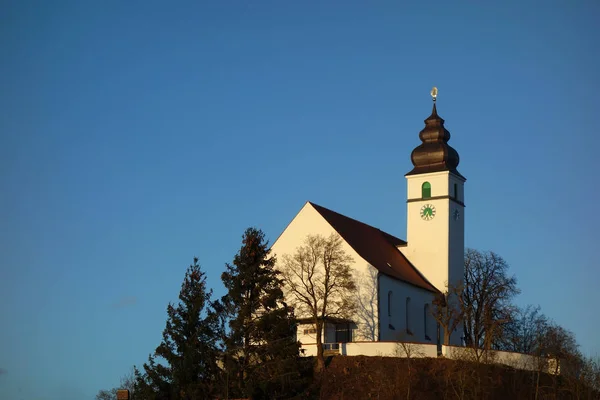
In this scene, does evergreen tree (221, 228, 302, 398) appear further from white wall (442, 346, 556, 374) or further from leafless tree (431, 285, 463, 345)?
leafless tree (431, 285, 463, 345)

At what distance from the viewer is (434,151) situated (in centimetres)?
6738

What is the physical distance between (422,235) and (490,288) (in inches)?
354

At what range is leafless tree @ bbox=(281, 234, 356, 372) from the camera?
57406 mm

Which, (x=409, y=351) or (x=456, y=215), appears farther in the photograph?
(x=456, y=215)

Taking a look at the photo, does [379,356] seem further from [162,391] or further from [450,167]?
[450,167]

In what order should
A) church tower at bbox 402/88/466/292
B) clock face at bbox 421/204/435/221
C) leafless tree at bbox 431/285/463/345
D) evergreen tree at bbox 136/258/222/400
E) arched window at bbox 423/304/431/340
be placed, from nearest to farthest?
evergreen tree at bbox 136/258/222/400 → leafless tree at bbox 431/285/463/345 → arched window at bbox 423/304/431/340 → church tower at bbox 402/88/466/292 → clock face at bbox 421/204/435/221

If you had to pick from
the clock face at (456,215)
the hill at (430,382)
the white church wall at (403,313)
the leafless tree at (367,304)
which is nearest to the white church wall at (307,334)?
the leafless tree at (367,304)

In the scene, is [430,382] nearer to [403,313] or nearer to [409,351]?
[409,351]

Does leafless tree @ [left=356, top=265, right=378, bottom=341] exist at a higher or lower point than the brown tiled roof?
lower

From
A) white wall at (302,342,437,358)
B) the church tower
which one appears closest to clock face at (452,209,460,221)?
the church tower

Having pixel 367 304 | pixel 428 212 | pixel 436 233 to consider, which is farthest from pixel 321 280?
pixel 428 212

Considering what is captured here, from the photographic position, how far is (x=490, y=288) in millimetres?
73312

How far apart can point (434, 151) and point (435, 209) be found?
3.69 m

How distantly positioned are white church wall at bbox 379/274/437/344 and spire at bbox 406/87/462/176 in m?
8.04
